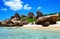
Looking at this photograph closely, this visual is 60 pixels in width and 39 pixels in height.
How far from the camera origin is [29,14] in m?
44.9

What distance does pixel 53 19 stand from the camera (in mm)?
27047

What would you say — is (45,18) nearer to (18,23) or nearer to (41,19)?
(41,19)

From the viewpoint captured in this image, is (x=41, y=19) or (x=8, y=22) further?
(x=8, y=22)

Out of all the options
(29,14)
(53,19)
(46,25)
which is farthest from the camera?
(29,14)

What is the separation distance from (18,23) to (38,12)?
28.2 feet

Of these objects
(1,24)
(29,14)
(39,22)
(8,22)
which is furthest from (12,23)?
(29,14)

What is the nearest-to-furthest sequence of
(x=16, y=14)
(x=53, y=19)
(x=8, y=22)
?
(x=53, y=19) → (x=8, y=22) → (x=16, y=14)

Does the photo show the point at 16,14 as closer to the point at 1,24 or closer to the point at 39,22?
the point at 1,24

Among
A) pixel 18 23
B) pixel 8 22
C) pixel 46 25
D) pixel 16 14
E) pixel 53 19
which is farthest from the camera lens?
pixel 16 14

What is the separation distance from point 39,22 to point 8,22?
27.4 feet

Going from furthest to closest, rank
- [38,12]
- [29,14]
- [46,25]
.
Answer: [29,14] → [38,12] → [46,25]

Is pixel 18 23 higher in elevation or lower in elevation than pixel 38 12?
lower

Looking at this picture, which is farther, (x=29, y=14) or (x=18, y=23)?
(x=29, y=14)

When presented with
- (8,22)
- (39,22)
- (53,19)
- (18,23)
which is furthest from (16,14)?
(53,19)
